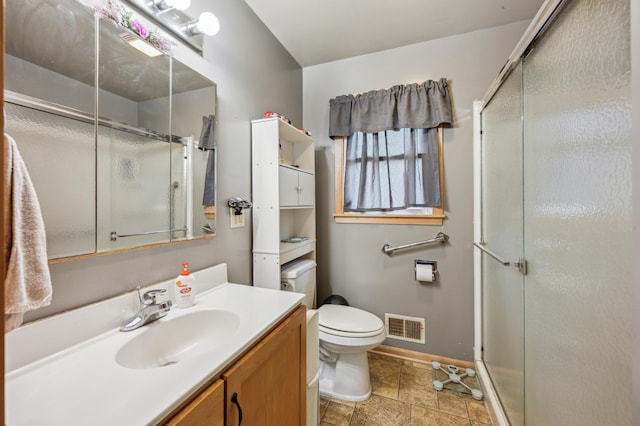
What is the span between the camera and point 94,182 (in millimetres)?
815

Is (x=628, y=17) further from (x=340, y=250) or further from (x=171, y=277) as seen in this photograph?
(x=340, y=250)

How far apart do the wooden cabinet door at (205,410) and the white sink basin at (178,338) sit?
209 millimetres

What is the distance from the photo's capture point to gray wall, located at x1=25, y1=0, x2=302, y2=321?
2.64 ft

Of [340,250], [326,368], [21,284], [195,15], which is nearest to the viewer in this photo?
[21,284]

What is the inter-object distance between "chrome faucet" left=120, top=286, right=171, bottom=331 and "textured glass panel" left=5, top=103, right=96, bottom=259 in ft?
0.78

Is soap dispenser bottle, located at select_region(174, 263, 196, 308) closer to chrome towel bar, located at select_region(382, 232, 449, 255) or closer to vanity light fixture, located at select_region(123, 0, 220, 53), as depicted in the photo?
vanity light fixture, located at select_region(123, 0, 220, 53)

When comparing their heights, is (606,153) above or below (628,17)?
below

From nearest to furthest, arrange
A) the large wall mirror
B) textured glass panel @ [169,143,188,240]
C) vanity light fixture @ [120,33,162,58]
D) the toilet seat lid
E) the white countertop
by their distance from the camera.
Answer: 1. the white countertop
2. the large wall mirror
3. vanity light fixture @ [120,33,162,58]
4. textured glass panel @ [169,143,188,240]
5. the toilet seat lid

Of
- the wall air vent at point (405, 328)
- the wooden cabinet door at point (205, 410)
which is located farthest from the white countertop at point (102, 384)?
the wall air vent at point (405, 328)

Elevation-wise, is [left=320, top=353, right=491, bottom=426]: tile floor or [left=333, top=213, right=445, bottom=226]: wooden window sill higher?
[left=333, top=213, right=445, bottom=226]: wooden window sill

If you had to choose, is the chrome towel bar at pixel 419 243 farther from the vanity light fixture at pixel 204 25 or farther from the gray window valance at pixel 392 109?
the vanity light fixture at pixel 204 25

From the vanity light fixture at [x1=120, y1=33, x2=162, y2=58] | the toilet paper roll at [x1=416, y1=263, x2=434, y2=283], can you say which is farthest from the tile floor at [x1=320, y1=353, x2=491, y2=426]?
the vanity light fixture at [x1=120, y1=33, x2=162, y2=58]

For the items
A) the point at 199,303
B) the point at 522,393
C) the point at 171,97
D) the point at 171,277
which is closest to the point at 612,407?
the point at 522,393

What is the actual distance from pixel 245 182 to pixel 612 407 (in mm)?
1591
